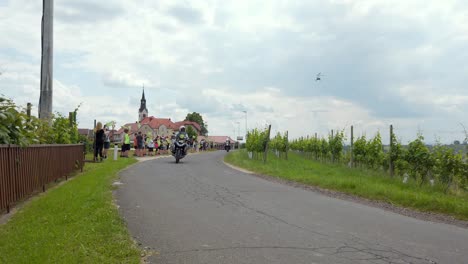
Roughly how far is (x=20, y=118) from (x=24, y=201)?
6.47 ft

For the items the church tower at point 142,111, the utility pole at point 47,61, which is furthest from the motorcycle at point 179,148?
the church tower at point 142,111

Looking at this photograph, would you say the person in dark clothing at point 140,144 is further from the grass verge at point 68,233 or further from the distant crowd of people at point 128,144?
the grass verge at point 68,233

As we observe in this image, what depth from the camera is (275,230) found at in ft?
21.8

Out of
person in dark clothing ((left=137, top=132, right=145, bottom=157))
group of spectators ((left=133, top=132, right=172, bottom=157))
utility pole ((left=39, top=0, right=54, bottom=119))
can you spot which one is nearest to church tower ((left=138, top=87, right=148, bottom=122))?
group of spectators ((left=133, top=132, right=172, bottom=157))

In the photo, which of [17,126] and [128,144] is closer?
[17,126]

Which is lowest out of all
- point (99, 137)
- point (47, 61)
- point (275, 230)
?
point (275, 230)

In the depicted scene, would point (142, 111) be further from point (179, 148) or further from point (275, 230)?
point (275, 230)

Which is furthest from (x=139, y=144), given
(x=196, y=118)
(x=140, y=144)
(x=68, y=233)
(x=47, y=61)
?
(x=196, y=118)

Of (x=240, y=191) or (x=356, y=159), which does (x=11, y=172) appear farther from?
(x=356, y=159)

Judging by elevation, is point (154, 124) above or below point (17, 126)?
above

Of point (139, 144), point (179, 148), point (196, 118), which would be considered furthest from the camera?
point (196, 118)

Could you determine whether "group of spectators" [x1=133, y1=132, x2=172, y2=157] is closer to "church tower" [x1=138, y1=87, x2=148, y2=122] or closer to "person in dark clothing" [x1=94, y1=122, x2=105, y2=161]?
"person in dark clothing" [x1=94, y1=122, x2=105, y2=161]

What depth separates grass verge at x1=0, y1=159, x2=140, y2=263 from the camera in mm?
5000

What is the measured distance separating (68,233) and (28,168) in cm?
440
